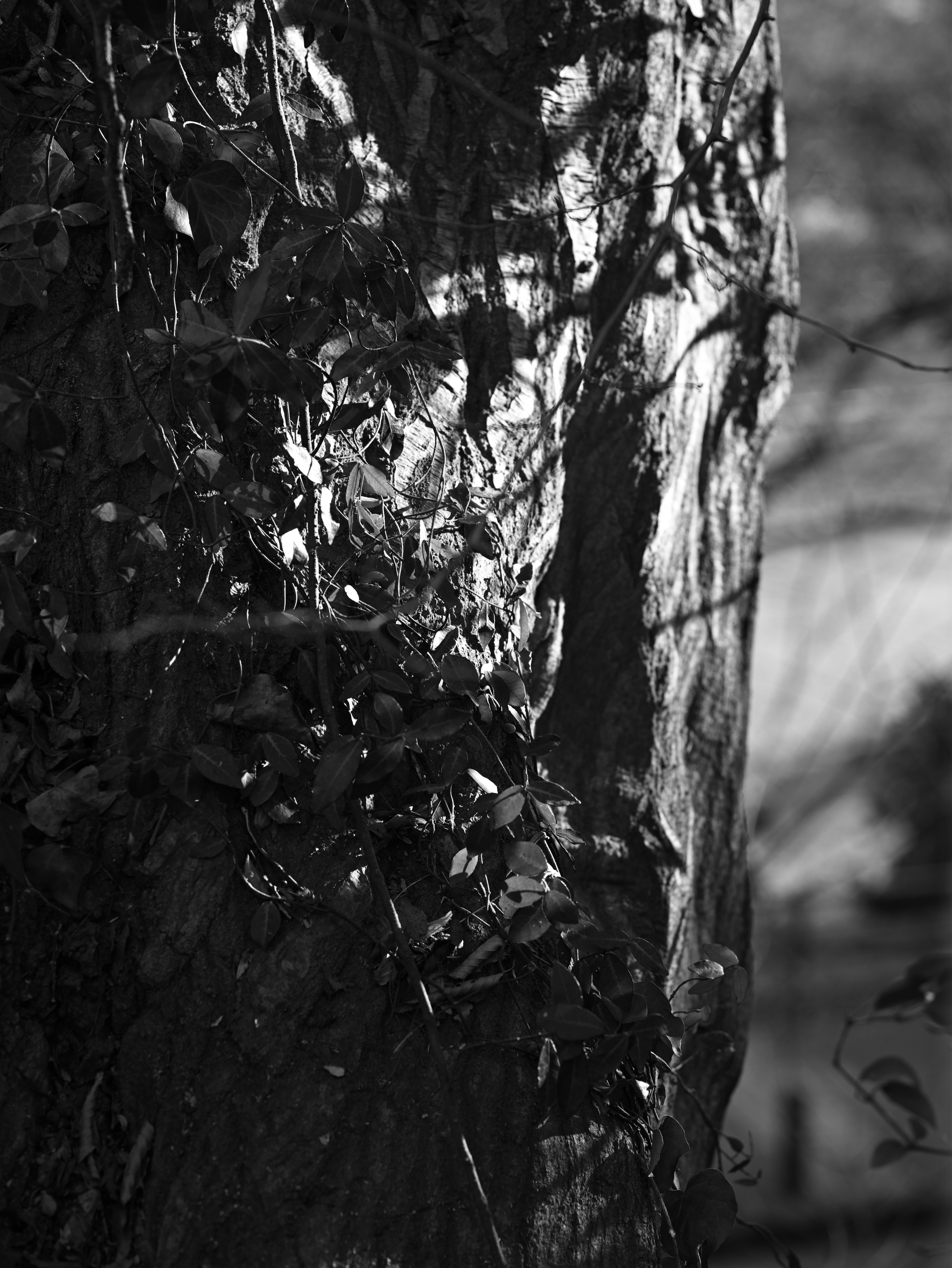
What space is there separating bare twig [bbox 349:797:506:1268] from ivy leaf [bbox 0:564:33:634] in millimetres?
316

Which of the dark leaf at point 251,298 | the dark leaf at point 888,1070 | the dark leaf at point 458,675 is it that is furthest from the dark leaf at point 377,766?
the dark leaf at point 888,1070

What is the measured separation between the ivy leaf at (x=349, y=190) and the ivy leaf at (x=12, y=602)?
17.0 inches

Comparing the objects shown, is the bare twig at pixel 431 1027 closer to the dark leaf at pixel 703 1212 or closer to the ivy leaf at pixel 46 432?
the dark leaf at pixel 703 1212

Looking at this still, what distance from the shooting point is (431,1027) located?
32.0 inches

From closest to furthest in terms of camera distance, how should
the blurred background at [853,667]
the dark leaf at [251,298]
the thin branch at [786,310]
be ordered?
the dark leaf at [251,298] → the thin branch at [786,310] → the blurred background at [853,667]

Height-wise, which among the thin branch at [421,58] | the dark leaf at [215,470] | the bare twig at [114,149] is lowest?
the dark leaf at [215,470]

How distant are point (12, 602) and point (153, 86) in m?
0.46

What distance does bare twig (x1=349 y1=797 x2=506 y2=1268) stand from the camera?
2.57 feet

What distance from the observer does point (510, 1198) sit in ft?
2.73

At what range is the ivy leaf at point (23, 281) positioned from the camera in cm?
89

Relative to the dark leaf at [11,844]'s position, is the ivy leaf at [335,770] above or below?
above

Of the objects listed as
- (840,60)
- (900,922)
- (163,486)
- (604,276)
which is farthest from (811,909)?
(163,486)

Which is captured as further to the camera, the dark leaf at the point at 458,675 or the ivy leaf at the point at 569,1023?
the dark leaf at the point at 458,675

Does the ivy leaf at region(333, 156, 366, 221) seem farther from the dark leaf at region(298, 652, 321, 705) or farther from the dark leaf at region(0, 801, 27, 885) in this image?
the dark leaf at region(0, 801, 27, 885)
